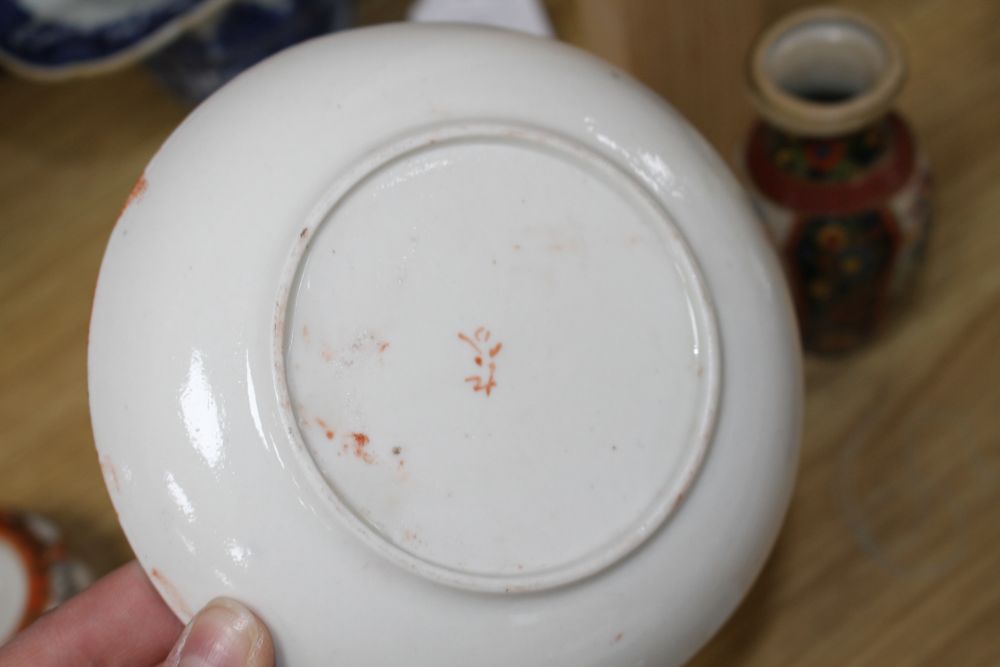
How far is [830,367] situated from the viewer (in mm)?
798

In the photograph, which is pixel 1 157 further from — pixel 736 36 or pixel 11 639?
pixel 736 36

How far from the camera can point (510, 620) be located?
1.38 ft

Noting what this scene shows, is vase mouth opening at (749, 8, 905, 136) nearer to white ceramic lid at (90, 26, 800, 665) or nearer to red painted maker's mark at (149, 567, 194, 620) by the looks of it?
white ceramic lid at (90, 26, 800, 665)

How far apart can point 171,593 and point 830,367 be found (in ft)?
1.74

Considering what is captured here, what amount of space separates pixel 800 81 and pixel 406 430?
45 centimetres

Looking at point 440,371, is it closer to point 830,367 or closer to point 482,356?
point 482,356

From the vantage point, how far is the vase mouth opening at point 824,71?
0.65 m

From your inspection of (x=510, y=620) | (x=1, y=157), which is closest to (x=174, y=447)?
(x=510, y=620)

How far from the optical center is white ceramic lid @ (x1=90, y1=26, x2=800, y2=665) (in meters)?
0.42

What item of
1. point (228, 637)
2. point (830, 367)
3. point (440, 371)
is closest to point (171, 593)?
point (228, 637)

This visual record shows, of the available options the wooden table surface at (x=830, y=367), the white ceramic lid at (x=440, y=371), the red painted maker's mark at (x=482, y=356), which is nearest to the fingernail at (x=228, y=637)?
the white ceramic lid at (x=440, y=371)

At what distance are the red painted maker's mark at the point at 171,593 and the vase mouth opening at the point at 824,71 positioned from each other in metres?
0.45

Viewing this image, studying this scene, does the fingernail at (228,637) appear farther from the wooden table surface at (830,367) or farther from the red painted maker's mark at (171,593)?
the wooden table surface at (830,367)

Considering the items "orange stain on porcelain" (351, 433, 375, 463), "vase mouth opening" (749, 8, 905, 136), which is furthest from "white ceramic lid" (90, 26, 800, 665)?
"vase mouth opening" (749, 8, 905, 136)
